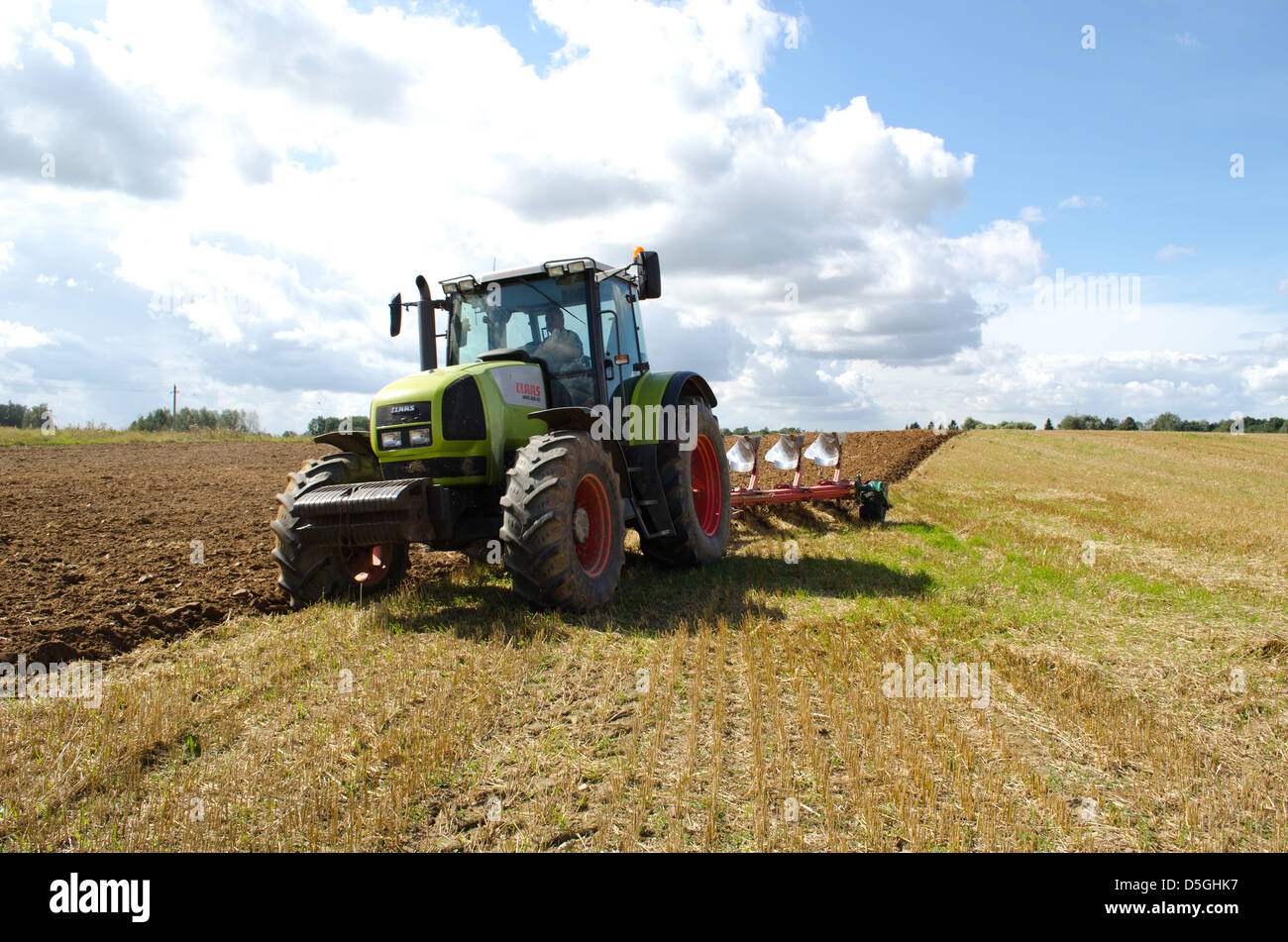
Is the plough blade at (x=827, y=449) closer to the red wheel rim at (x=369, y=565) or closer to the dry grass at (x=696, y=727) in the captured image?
the dry grass at (x=696, y=727)

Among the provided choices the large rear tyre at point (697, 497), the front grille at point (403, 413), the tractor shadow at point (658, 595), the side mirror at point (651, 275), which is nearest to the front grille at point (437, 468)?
the front grille at point (403, 413)

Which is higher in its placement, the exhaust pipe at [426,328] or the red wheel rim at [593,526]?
the exhaust pipe at [426,328]

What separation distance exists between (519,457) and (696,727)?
252 cm

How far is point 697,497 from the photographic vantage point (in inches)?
349

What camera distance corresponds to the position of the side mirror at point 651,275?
21.1 feet

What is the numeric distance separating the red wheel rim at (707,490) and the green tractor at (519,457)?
2.70 ft

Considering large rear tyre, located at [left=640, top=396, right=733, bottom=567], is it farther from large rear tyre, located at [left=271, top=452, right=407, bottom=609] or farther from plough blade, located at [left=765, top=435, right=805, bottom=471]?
plough blade, located at [left=765, top=435, right=805, bottom=471]

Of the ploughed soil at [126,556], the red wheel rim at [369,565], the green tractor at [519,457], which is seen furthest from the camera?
the red wheel rim at [369,565]

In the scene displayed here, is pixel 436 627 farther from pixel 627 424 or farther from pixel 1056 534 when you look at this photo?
pixel 1056 534

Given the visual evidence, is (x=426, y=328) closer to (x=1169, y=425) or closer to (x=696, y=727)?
(x=696, y=727)

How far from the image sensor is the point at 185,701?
13.8 ft

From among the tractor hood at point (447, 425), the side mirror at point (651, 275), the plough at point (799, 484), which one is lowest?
the plough at point (799, 484)

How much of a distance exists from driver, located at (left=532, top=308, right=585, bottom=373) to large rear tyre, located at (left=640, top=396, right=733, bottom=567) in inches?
50.1

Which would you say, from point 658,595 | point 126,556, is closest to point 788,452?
point 658,595
